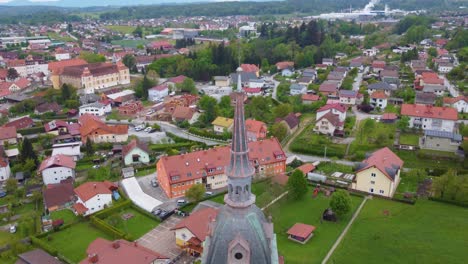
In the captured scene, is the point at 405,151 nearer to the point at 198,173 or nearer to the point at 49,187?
the point at 198,173

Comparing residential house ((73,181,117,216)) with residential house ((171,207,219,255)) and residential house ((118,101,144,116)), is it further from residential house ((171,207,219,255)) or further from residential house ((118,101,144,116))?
residential house ((118,101,144,116))

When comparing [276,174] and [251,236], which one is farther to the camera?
[276,174]

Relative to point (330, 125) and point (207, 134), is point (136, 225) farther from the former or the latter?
point (330, 125)

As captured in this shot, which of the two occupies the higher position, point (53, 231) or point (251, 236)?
point (251, 236)

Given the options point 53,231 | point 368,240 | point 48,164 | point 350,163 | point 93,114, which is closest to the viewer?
point 368,240

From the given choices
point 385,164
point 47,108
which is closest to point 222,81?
point 47,108

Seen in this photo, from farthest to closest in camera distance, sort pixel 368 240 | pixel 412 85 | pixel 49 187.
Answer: pixel 412 85, pixel 49 187, pixel 368 240

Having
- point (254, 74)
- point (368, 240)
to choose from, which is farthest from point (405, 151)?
point (254, 74)
